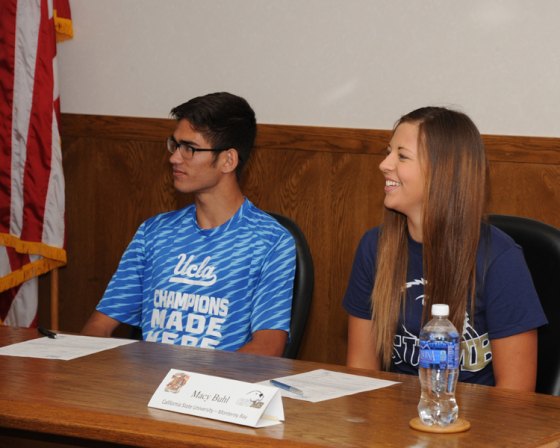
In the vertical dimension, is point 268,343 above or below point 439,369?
below

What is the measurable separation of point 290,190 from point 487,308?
1.55 m

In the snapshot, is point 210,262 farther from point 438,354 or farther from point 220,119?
point 438,354

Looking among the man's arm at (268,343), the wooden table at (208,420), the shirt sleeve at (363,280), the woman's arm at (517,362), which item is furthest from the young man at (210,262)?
the woman's arm at (517,362)

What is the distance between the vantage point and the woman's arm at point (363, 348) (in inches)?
102

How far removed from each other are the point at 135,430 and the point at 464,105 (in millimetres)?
2032

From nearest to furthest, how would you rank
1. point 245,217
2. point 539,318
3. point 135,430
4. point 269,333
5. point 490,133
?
1. point 135,430
2. point 539,318
3. point 269,333
4. point 245,217
5. point 490,133

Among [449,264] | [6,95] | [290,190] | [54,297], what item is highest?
Answer: [6,95]

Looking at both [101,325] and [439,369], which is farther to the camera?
[101,325]

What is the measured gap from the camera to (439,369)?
185 centimetres

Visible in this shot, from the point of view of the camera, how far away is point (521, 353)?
7.64 feet

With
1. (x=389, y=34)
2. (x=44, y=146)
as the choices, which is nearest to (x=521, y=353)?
(x=389, y=34)

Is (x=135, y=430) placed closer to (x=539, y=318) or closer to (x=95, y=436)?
(x=95, y=436)

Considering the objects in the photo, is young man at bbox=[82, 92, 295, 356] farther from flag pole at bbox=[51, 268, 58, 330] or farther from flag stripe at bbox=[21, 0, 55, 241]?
flag pole at bbox=[51, 268, 58, 330]

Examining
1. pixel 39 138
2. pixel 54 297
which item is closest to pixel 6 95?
pixel 39 138
